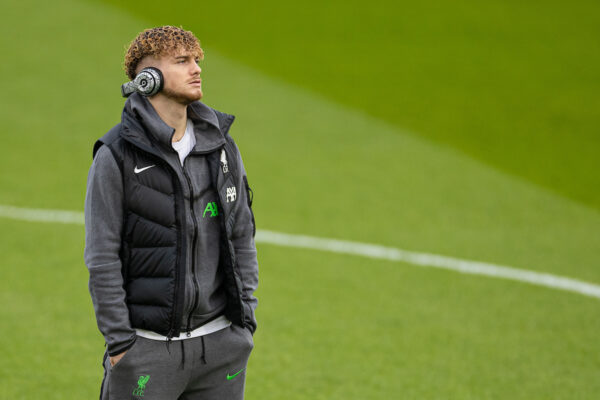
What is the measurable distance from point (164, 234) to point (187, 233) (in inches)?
3.4

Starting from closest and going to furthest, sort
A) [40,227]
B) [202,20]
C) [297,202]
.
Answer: [40,227] → [297,202] → [202,20]

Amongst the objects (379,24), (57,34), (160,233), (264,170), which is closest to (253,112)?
(264,170)

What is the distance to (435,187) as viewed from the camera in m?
9.25

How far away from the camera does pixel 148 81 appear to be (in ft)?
9.55

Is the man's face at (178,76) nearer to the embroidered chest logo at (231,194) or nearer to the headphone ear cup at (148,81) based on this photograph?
the headphone ear cup at (148,81)

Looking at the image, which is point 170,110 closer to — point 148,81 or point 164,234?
point 148,81

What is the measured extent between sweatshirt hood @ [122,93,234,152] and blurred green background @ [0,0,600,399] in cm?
259

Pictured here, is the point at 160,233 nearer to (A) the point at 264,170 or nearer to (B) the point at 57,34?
(A) the point at 264,170

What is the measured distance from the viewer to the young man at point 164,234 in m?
2.92

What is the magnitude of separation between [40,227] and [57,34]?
7.19 metres

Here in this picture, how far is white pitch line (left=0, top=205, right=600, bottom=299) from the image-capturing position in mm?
7062

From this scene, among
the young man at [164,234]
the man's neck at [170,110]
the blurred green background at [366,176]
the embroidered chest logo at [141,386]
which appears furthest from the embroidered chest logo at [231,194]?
the blurred green background at [366,176]

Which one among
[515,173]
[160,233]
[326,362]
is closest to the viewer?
[160,233]

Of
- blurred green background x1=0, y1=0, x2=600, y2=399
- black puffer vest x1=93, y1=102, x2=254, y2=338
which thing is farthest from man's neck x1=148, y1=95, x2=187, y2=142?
blurred green background x1=0, y1=0, x2=600, y2=399
